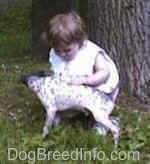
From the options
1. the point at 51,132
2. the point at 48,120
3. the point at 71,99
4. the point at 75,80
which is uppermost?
the point at 75,80

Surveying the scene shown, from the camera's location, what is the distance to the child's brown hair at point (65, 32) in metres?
4.34

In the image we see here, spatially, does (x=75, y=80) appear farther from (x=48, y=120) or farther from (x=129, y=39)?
(x=129, y=39)

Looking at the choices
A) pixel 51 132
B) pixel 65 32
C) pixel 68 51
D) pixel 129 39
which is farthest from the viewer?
pixel 129 39

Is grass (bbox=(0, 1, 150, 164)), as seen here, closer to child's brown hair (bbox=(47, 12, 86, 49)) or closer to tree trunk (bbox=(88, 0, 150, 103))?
tree trunk (bbox=(88, 0, 150, 103))

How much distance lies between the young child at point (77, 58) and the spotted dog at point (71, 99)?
6 cm

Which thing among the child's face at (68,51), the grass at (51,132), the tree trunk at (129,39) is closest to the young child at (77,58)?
the child's face at (68,51)

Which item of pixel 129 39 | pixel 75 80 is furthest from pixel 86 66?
pixel 129 39

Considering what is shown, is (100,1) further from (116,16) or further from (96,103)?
(96,103)

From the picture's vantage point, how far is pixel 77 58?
4535mm

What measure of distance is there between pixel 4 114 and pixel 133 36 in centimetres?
124

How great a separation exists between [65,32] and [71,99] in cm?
46

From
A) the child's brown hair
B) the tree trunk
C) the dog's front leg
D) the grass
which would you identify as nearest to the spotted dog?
the dog's front leg

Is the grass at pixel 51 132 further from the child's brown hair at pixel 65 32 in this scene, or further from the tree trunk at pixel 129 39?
the child's brown hair at pixel 65 32

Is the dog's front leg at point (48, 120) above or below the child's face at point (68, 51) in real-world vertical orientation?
below
